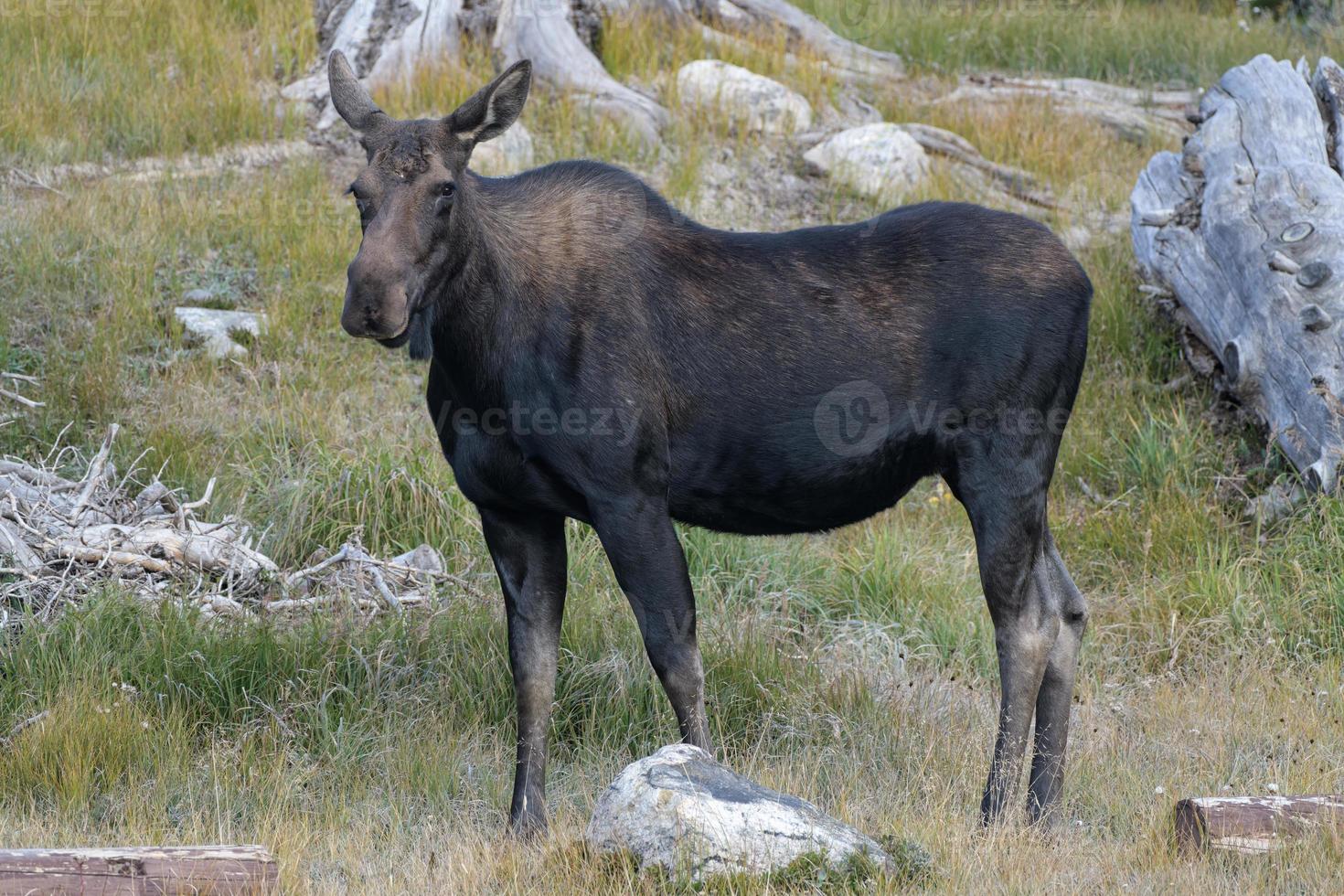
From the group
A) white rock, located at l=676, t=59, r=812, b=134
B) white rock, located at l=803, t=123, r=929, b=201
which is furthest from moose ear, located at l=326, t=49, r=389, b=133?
white rock, located at l=676, t=59, r=812, b=134

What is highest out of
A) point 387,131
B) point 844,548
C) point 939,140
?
point 387,131

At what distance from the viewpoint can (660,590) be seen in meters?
4.77

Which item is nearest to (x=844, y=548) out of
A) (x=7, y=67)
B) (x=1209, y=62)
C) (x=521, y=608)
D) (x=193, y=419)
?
(x=521, y=608)

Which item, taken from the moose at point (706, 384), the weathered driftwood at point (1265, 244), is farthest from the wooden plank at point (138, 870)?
the weathered driftwood at point (1265, 244)

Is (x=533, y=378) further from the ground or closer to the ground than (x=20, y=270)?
further from the ground

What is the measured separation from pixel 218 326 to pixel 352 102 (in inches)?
159

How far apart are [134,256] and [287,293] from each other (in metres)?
0.96

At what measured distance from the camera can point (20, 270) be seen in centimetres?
854

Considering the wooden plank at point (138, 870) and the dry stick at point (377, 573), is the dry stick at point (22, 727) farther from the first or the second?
the wooden plank at point (138, 870)

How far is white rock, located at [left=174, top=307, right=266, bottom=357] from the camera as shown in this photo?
330 inches

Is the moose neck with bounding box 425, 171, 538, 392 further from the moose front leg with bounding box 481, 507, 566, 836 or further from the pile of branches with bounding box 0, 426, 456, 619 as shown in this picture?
the pile of branches with bounding box 0, 426, 456, 619

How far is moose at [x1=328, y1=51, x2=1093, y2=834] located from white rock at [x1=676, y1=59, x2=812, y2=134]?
6.06 metres

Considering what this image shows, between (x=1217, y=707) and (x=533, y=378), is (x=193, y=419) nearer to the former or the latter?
(x=533, y=378)

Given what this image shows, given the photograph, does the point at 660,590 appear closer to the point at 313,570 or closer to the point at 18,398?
the point at 313,570
